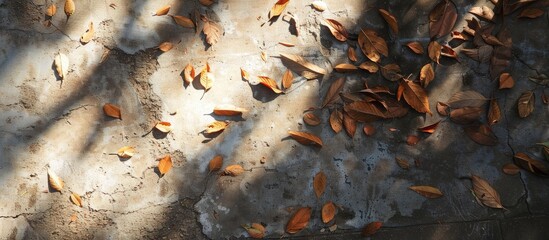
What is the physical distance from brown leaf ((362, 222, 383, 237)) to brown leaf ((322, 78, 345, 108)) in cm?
68

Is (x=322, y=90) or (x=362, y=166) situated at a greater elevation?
(x=322, y=90)

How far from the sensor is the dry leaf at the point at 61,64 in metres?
2.80

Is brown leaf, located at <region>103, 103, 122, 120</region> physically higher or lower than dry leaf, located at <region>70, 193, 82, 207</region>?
higher

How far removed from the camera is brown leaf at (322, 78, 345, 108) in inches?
112

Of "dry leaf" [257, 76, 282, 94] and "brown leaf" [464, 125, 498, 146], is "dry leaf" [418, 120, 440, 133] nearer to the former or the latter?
"brown leaf" [464, 125, 498, 146]

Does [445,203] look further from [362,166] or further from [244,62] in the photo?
[244,62]

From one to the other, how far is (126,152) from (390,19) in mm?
1625

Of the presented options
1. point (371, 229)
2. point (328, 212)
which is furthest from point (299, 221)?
point (371, 229)

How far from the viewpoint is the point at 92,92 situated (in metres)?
2.81

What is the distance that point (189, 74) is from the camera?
2.83 metres

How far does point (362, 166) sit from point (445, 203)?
1.59 ft

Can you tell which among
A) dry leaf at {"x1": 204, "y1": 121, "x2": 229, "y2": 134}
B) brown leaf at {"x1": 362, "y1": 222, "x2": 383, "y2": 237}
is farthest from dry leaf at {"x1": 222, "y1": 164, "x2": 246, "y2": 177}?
brown leaf at {"x1": 362, "y1": 222, "x2": 383, "y2": 237}

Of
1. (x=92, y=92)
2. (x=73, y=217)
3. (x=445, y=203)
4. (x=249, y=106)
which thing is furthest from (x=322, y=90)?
(x=73, y=217)

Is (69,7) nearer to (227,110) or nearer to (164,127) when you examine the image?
(164,127)
